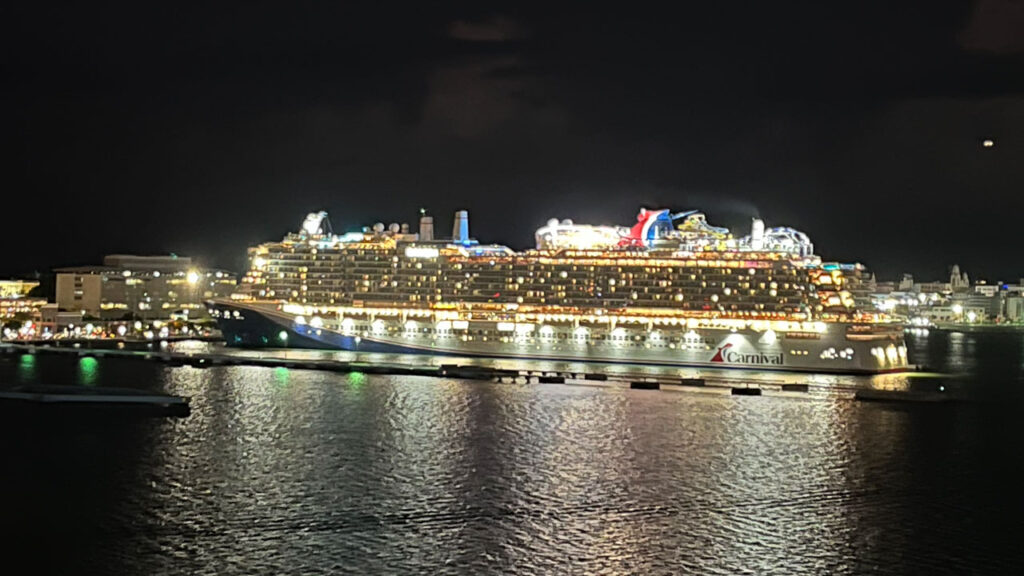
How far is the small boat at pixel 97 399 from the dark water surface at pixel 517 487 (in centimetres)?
116

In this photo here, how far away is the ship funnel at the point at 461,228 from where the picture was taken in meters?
56.5

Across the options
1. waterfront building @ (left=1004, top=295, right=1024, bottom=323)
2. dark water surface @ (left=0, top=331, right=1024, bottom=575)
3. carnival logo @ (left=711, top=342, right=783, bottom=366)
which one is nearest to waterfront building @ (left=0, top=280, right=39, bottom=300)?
dark water surface @ (left=0, top=331, right=1024, bottom=575)

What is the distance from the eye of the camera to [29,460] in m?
25.5

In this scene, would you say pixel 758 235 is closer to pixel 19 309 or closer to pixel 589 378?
pixel 589 378

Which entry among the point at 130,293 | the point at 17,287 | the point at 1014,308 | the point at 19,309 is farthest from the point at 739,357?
the point at 1014,308

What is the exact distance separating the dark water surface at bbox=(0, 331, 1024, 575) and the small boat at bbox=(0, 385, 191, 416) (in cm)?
116

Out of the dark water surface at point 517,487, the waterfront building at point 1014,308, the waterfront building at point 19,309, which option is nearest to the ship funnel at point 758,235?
the dark water surface at point 517,487

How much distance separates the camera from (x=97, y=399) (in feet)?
114

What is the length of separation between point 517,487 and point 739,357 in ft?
85.2

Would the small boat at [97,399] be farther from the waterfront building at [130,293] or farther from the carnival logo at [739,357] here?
the waterfront building at [130,293]

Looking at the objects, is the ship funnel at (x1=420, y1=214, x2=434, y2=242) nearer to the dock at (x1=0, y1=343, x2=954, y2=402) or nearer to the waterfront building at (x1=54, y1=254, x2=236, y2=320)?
the dock at (x1=0, y1=343, x2=954, y2=402)

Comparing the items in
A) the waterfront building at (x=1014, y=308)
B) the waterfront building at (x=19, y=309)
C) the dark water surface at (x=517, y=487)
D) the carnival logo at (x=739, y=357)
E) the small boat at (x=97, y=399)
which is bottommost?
the dark water surface at (x=517, y=487)

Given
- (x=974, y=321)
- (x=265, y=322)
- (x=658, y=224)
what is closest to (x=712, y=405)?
(x=658, y=224)

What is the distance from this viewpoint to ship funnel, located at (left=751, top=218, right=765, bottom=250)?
50156mm
